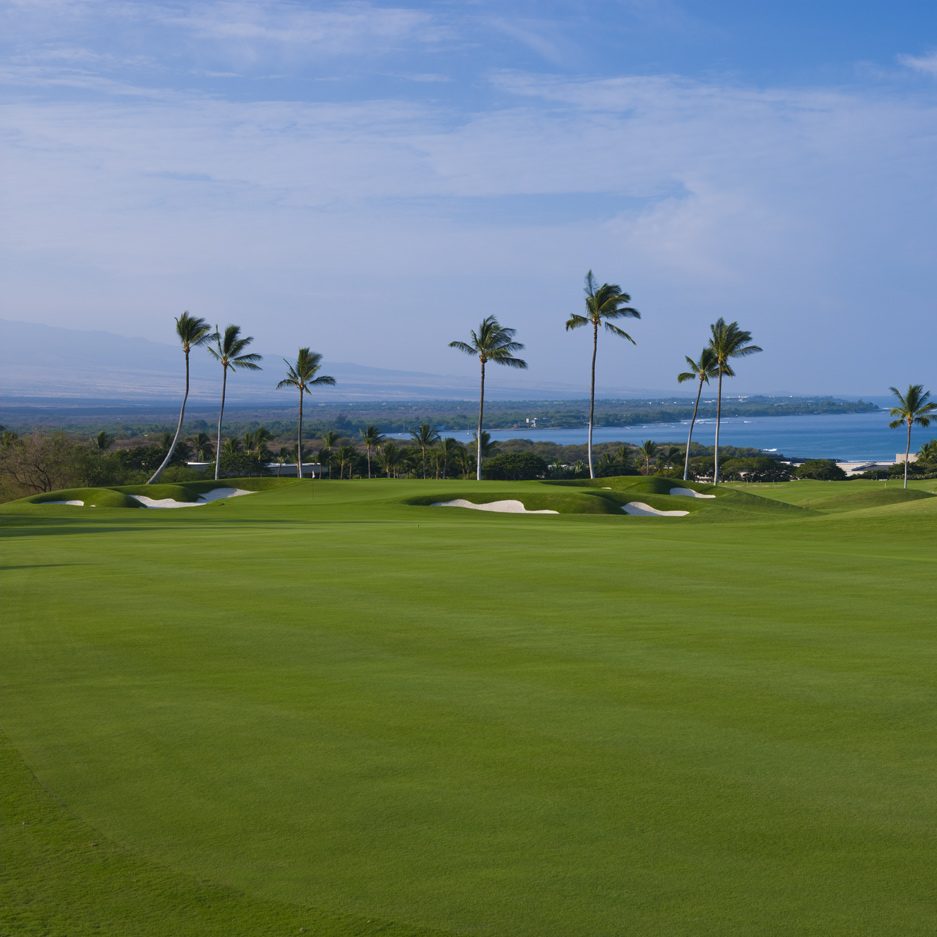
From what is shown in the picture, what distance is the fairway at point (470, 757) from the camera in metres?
5.61

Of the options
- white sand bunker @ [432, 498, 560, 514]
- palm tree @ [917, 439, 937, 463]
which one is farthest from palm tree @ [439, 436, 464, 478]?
white sand bunker @ [432, 498, 560, 514]

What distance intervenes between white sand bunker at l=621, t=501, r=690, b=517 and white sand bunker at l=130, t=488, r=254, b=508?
1849 cm

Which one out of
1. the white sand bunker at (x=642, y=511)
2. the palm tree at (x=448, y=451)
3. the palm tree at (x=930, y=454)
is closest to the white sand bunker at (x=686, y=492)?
the white sand bunker at (x=642, y=511)

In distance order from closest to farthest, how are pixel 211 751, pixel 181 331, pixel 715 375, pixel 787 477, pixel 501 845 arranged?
pixel 501 845 < pixel 211 751 < pixel 181 331 < pixel 715 375 < pixel 787 477

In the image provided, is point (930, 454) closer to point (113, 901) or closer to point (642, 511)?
point (642, 511)

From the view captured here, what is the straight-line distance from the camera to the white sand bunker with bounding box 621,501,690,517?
42875 mm

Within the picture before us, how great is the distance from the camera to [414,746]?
798 centimetres

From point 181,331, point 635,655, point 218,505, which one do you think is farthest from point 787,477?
point 635,655

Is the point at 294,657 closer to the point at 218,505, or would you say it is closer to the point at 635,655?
the point at 635,655

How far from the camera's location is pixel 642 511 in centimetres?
4403

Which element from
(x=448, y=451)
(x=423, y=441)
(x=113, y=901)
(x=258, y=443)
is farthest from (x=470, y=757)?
(x=258, y=443)

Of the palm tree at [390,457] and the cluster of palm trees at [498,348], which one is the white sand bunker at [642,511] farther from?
the palm tree at [390,457]

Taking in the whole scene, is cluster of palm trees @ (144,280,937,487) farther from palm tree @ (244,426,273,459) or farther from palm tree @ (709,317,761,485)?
palm tree @ (244,426,273,459)

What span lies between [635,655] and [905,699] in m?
2.67
